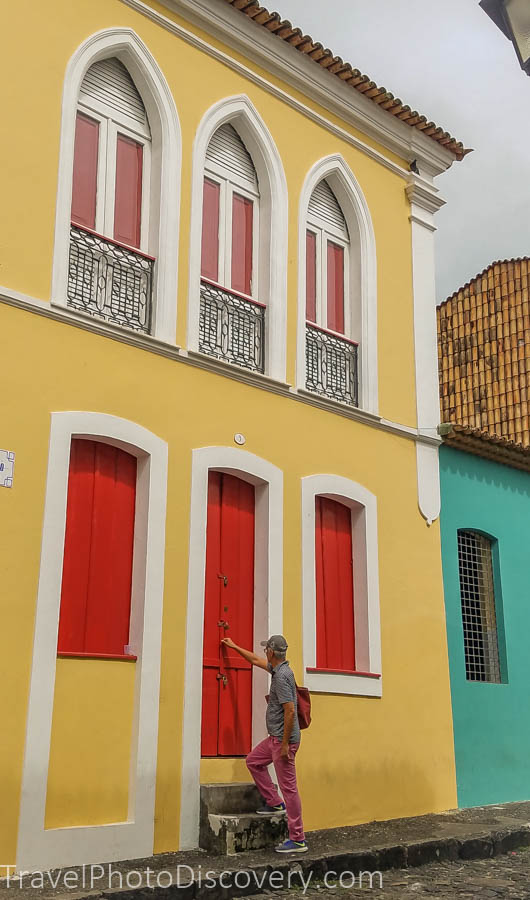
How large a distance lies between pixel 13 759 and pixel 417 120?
8.95 metres

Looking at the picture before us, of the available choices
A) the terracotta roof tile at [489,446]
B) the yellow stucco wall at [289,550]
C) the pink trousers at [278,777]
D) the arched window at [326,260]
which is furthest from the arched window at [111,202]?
the terracotta roof tile at [489,446]

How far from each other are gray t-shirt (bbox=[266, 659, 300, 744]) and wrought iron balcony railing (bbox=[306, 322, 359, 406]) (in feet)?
11.3

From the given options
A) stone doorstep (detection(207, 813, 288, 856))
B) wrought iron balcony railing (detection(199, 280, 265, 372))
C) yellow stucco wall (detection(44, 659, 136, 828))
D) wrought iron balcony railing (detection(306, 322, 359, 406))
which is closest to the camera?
yellow stucco wall (detection(44, 659, 136, 828))

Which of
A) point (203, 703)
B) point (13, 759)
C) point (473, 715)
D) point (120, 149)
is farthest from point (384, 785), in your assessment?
point (120, 149)

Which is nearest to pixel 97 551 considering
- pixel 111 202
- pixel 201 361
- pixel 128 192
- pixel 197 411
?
pixel 197 411

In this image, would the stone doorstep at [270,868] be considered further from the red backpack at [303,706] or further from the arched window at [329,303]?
the arched window at [329,303]

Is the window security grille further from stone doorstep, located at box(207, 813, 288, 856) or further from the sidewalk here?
stone doorstep, located at box(207, 813, 288, 856)

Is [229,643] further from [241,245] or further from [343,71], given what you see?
[343,71]

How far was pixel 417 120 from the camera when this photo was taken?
463 inches

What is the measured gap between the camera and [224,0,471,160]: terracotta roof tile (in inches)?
393

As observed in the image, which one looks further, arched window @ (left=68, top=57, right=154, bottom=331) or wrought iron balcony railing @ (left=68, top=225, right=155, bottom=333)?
arched window @ (left=68, top=57, right=154, bottom=331)

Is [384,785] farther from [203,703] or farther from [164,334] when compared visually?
[164,334]

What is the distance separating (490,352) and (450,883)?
16.4 m

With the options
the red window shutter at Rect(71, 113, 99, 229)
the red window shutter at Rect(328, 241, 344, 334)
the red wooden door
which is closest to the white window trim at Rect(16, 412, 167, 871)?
the red wooden door
